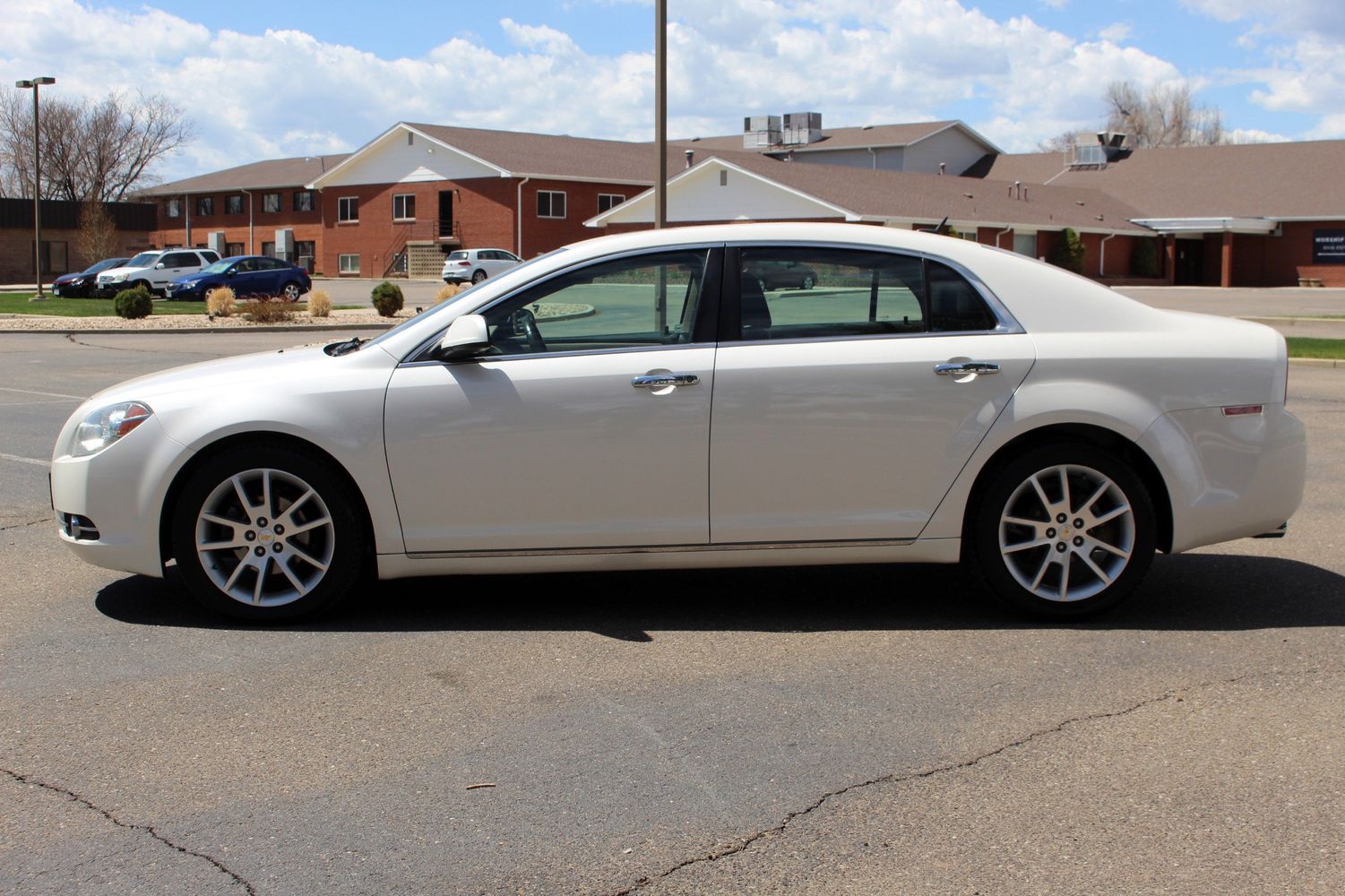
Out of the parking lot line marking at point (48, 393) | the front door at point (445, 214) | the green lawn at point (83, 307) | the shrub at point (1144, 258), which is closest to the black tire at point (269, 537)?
the parking lot line marking at point (48, 393)

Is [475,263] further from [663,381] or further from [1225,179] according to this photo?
[663,381]

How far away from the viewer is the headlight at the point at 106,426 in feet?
18.9

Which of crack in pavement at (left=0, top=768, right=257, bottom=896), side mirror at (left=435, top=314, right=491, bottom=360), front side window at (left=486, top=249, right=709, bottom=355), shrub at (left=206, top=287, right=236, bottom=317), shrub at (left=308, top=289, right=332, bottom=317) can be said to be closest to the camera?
crack in pavement at (left=0, top=768, right=257, bottom=896)

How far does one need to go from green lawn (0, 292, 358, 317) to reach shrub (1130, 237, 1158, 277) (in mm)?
40793

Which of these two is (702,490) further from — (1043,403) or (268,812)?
(268,812)

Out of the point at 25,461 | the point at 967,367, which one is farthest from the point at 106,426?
the point at 25,461

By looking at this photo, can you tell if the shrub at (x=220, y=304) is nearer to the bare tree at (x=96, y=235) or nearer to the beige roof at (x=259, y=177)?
the bare tree at (x=96, y=235)

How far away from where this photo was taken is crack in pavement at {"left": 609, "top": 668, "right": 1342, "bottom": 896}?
3576mm

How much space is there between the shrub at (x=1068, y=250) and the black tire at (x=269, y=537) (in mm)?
56506

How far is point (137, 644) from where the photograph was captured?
18.4ft

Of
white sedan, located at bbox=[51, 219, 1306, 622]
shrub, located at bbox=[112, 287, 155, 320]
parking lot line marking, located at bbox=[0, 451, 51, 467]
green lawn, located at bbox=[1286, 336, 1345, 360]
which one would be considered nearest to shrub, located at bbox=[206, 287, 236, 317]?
shrub, located at bbox=[112, 287, 155, 320]

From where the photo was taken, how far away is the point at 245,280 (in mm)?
42156

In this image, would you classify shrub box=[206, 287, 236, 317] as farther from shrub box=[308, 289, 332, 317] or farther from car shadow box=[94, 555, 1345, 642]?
car shadow box=[94, 555, 1345, 642]

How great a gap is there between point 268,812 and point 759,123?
259 feet
